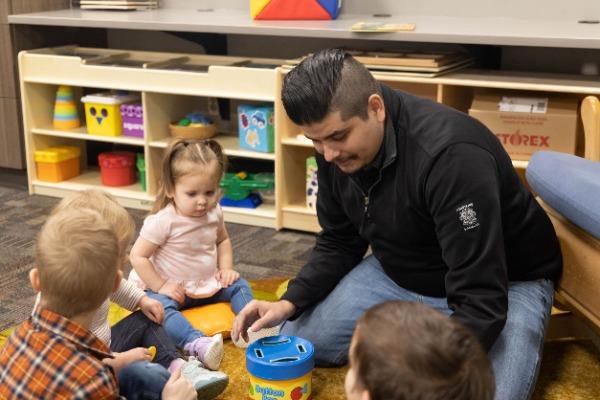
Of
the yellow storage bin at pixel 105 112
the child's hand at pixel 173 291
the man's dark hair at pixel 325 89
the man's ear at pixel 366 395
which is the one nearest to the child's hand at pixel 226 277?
the child's hand at pixel 173 291

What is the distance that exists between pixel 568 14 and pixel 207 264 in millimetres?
1738

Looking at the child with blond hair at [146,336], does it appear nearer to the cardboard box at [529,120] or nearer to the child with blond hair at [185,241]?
the child with blond hair at [185,241]

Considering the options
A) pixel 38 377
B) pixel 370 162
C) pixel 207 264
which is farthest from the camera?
pixel 207 264

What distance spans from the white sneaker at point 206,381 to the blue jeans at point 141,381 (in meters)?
0.20

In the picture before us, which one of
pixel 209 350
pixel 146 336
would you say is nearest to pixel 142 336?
pixel 146 336

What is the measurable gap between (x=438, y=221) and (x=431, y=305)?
0.29m

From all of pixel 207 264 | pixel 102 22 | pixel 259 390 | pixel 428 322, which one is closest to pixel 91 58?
pixel 102 22

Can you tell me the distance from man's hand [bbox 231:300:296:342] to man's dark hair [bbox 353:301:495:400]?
0.77 m

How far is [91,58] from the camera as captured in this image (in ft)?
11.9

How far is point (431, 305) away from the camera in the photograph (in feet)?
6.12

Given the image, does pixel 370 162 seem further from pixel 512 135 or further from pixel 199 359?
pixel 512 135

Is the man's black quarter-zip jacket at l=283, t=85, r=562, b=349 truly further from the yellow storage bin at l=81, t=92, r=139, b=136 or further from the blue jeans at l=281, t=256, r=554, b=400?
the yellow storage bin at l=81, t=92, r=139, b=136

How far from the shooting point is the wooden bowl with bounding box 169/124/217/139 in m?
3.40

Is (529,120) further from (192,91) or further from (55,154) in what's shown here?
(55,154)
